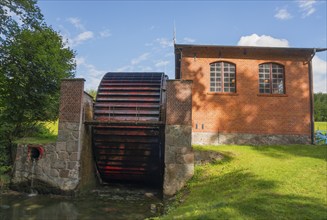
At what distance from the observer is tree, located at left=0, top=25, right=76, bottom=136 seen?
39.1 ft

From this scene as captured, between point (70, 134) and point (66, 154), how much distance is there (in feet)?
2.20

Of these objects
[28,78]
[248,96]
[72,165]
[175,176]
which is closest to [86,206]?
[72,165]

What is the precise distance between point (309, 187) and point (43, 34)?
1278 centimetres

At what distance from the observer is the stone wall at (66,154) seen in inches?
354

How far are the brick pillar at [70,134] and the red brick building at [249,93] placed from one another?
18.8ft

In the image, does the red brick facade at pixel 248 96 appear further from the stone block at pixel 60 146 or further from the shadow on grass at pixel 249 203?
the stone block at pixel 60 146

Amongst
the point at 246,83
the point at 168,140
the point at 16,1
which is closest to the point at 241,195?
the point at 168,140

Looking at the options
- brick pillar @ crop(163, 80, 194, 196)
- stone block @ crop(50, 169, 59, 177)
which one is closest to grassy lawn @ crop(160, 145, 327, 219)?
brick pillar @ crop(163, 80, 194, 196)

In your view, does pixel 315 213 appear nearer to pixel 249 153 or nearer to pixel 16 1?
pixel 249 153

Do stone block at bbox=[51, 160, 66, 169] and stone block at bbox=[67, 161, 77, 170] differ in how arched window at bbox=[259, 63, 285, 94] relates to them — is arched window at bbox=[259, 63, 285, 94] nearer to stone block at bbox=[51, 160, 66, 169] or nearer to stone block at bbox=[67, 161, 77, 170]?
stone block at bbox=[67, 161, 77, 170]

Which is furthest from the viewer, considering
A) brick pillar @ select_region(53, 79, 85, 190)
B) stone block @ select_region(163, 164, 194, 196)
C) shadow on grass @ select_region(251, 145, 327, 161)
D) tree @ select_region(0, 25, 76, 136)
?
tree @ select_region(0, 25, 76, 136)

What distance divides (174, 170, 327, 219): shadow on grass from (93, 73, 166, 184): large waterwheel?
9.28 feet

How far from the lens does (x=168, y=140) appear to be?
9086 millimetres

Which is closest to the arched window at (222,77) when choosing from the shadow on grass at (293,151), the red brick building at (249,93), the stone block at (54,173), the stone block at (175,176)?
the red brick building at (249,93)
